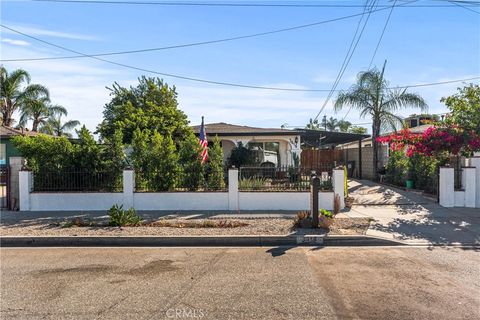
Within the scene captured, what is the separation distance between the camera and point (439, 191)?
13.4 metres

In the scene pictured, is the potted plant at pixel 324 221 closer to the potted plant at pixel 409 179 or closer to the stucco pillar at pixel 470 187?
the stucco pillar at pixel 470 187

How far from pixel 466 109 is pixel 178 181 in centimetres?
985

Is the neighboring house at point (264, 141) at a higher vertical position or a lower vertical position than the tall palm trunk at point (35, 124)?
lower

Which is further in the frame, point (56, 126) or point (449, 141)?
point (56, 126)

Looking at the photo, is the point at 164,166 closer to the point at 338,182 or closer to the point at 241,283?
the point at 338,182

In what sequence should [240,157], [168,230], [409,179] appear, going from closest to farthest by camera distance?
[168,230], [409,179], [240,157]

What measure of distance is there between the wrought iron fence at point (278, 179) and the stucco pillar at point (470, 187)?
443 centimetres

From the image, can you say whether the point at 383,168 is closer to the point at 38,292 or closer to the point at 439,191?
the point at 439,191

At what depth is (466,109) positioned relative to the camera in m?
13.3

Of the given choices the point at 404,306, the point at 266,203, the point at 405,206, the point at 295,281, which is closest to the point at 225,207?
the point at 266,203

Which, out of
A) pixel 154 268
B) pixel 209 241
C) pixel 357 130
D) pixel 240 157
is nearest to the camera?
pixel 154 268

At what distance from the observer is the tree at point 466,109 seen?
512 inches

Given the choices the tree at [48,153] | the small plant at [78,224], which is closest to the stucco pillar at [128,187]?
the tree at [48,153]

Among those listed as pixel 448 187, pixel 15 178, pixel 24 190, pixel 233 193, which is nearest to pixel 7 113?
pixel 15 178
